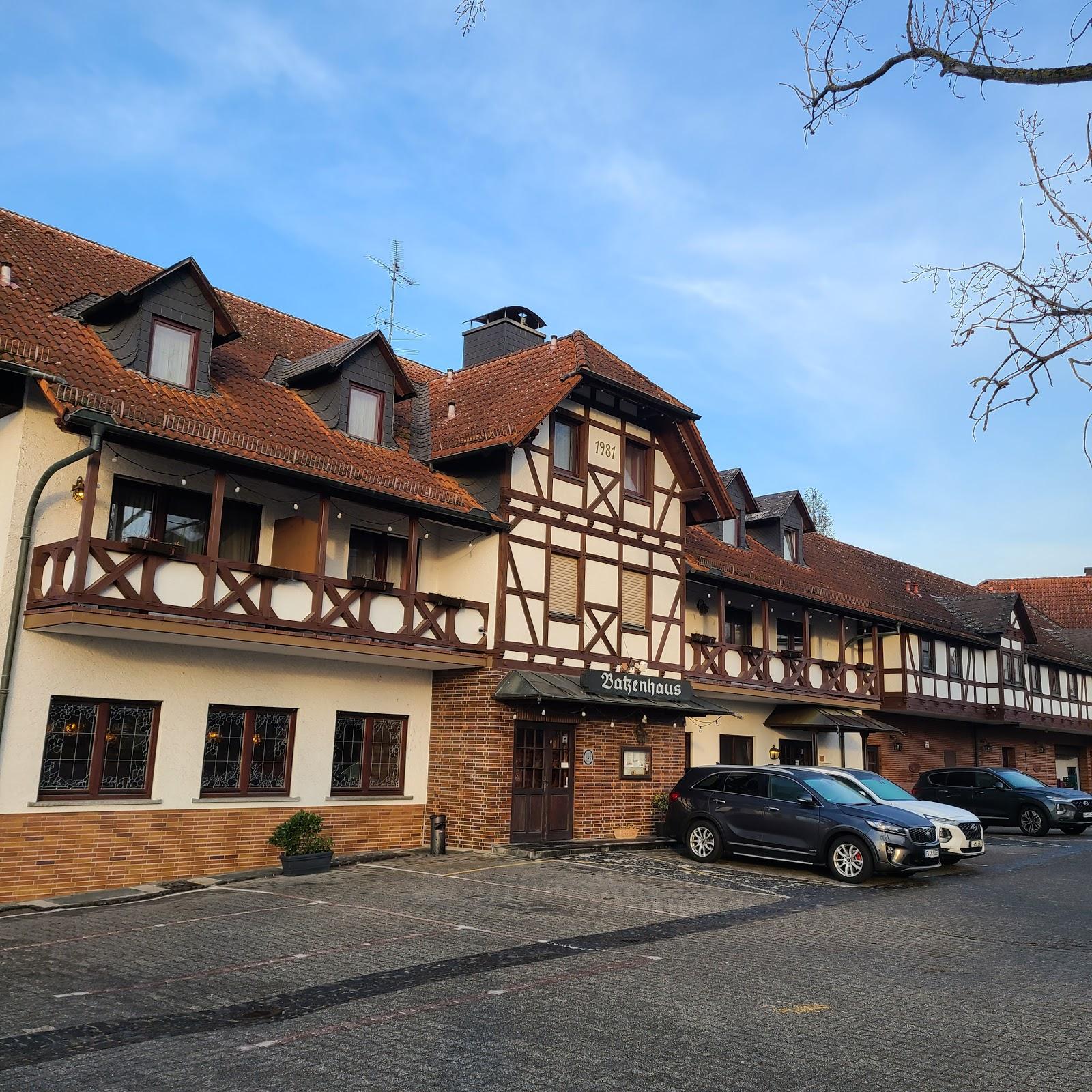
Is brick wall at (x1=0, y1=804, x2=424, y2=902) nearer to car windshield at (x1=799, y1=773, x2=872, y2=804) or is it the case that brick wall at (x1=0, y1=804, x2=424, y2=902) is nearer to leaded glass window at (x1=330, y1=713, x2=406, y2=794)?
leaded glass window at (x1=330, y1=713, x2=406, y2=794)

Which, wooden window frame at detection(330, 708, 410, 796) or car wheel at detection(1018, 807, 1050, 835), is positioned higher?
wooden window frame at detection(330, 708, 410, 796)

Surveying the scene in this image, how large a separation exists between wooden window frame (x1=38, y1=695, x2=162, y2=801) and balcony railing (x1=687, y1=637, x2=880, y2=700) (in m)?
11.5

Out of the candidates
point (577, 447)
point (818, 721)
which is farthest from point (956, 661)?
point (577, 447)

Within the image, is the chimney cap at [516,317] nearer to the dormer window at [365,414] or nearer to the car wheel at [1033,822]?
the dormer window at [365,414]

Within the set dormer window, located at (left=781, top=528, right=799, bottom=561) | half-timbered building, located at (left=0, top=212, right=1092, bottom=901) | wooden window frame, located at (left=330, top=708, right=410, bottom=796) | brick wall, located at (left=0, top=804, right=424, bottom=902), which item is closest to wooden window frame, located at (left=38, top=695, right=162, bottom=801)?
half-timbered building, located at (left=0, top=212, right=1092, bottom=901)

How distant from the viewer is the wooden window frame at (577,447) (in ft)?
65.9

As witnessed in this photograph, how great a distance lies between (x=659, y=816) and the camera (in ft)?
68.3

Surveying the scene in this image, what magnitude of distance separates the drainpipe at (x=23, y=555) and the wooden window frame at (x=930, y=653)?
82.9 ft

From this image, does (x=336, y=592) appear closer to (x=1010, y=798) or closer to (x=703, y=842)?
(x=703, y=842)

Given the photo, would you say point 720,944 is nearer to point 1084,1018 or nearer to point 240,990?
point 1084,1018

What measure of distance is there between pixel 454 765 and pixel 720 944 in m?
8.36

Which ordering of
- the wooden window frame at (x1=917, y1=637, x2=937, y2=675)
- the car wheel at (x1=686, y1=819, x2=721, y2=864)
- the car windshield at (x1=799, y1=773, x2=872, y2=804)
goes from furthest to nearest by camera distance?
the wooden window frame at (x1=917, y1=637, x2=937, y2=675) → the car wheel at (x1=686, y1=819, x2=721, y2=864) → the car windshield at (x1=799, y1=773, x2=872, y2=804)

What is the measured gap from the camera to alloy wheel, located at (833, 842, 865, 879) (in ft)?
51.6

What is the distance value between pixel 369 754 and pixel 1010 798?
55.9ft
